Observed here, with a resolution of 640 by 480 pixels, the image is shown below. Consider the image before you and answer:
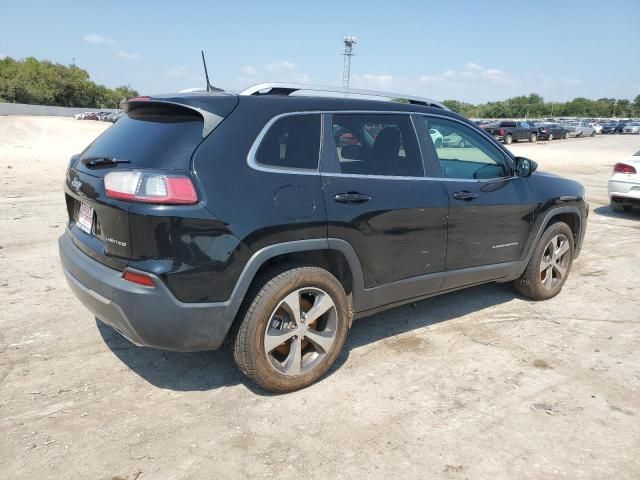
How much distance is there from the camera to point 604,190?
13.3 metres

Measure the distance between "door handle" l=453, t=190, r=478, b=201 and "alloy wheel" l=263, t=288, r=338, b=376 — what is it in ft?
4.49

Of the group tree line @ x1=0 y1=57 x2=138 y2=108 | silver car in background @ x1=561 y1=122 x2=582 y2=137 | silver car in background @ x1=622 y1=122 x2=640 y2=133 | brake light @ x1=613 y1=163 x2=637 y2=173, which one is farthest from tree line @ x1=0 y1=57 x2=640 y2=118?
brake light @ x1=613 y1=163 x2=637 y2=173

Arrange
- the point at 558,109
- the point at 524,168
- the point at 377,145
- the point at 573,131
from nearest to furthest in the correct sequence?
the point at 377,145 < the point at 524,168 < the point at 573,131 < the point at 558,109

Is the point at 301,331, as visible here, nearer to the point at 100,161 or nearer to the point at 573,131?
the point at 100,161

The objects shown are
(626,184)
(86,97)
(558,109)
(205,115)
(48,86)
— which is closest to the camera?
(205,115)

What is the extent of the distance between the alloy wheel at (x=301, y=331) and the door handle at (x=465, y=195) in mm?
1369

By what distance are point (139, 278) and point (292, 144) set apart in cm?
120

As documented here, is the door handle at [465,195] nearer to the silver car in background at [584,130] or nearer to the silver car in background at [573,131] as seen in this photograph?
the silver car in background at [573,131]

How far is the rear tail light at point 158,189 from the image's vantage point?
8.67 ft

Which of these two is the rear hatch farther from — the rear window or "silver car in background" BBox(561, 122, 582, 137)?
"silver car in background" BBox(561, 122, 582, 137)

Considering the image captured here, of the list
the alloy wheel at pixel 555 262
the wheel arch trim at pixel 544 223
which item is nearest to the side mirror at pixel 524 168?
the wheel arch trim at pixel 544 223

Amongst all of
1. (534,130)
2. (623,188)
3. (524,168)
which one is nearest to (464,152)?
(524,168)

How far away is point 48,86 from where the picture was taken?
311ft

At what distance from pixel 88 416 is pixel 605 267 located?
5.81 meters
